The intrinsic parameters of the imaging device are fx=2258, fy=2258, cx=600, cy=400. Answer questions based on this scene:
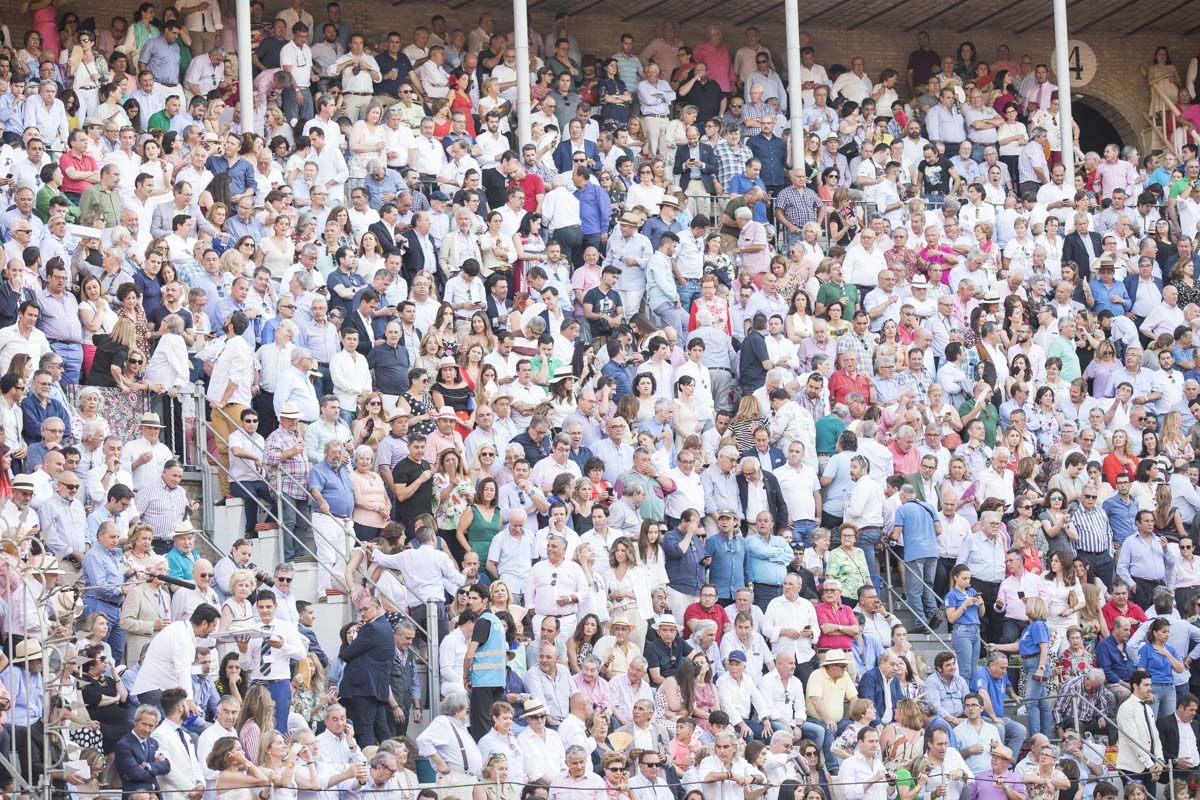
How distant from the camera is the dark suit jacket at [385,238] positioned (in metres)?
20.0

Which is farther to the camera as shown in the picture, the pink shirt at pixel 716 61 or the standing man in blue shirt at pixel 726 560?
the pink shirt at pixel 716 61

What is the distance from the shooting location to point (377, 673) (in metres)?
15.1

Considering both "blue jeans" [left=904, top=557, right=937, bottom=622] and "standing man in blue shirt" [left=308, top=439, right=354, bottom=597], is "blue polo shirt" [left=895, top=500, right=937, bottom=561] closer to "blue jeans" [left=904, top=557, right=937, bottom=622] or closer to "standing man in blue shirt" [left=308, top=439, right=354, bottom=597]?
"blue jeans" [left=904, top=557, right=937, bottom=622]

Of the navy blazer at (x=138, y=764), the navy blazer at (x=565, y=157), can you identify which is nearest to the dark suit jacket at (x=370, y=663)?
the navy blazer at (x=138, y=764)

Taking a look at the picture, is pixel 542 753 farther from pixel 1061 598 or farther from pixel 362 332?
pixel 1061 598

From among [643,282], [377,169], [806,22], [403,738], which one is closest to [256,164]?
[377,169]

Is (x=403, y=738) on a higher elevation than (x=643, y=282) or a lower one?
lower

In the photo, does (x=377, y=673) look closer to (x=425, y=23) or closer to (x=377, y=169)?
(x=377, y=169)

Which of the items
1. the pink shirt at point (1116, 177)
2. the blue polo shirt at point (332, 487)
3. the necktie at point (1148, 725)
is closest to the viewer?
the blue polo shirt at point (332, 487)

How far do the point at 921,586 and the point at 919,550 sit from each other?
1.02 feet

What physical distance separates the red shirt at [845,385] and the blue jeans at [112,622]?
7.83 metres

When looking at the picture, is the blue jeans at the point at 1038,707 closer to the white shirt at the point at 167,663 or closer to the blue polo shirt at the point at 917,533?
the blue polo shirt at the point at 917,533

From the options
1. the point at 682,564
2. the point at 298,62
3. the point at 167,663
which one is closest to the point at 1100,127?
the point at 298,62

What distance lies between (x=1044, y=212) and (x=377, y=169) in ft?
25.5
